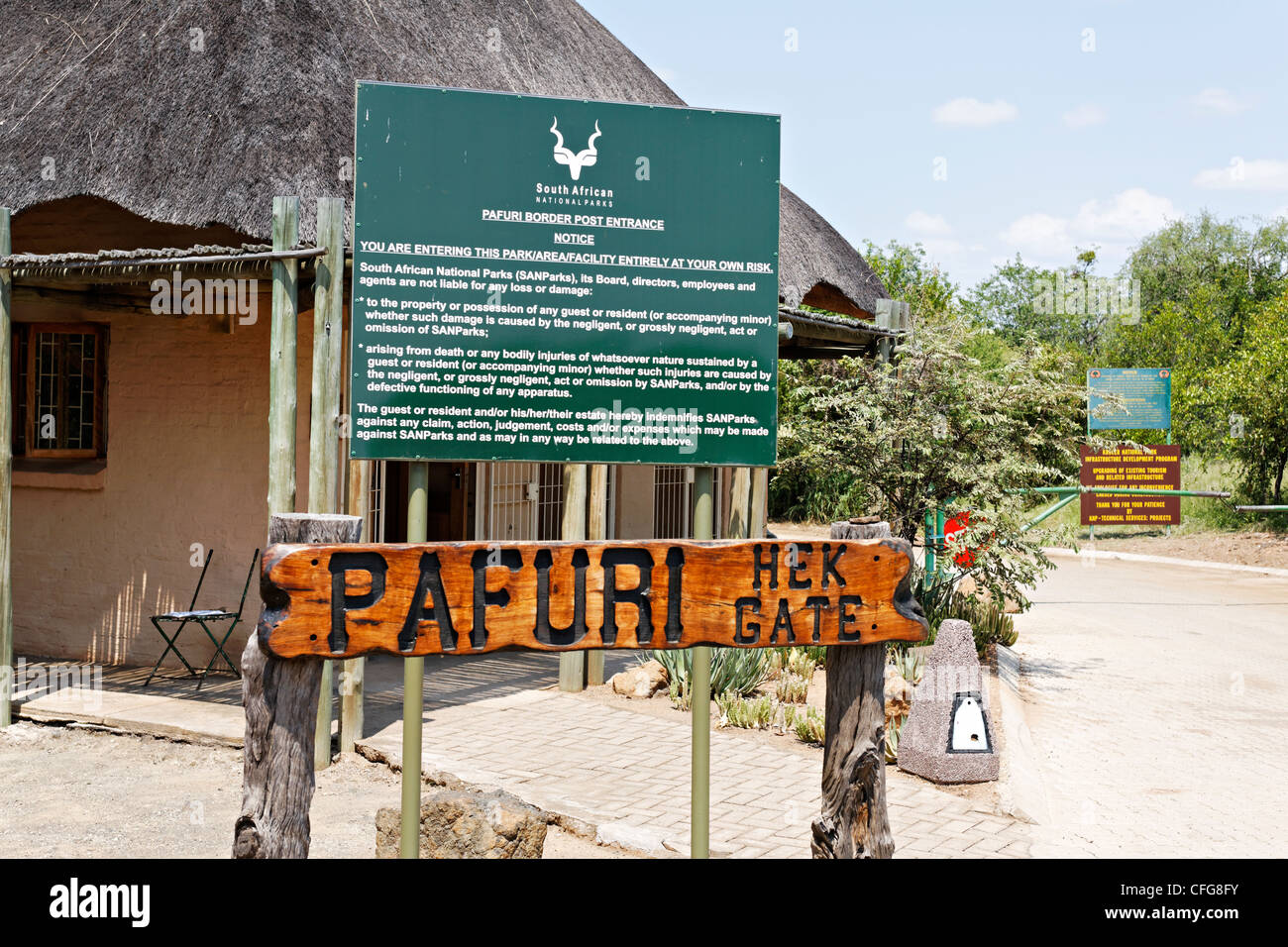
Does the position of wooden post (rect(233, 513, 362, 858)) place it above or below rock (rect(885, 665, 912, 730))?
above

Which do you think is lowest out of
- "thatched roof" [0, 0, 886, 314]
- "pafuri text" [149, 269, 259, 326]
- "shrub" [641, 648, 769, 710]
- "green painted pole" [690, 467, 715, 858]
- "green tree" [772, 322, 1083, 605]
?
"shrub" [641, 648, 769, 710]

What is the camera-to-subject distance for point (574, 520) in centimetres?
864

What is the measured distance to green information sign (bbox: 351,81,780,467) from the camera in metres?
4.08

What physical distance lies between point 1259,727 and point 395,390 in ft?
23.0

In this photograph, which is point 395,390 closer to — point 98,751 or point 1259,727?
point 98,751

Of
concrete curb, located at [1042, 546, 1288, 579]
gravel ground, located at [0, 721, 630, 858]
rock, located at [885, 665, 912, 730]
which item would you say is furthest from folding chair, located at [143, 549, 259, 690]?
concrete curb, located at [1042, 546, 1288, 579]

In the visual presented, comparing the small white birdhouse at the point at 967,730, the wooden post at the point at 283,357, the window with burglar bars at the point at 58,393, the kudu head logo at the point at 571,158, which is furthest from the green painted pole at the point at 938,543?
the window with burglar bars at the point at 58,393

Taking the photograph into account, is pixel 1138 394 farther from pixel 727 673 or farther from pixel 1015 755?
pixel 1015 755

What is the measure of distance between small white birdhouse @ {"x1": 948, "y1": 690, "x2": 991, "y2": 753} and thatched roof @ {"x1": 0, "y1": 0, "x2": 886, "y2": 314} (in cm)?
471

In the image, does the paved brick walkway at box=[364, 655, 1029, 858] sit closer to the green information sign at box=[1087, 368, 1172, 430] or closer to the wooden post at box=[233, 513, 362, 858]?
the wooden post at box=[233, 513, 362, 858]

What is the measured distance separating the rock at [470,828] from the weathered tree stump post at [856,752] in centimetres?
134

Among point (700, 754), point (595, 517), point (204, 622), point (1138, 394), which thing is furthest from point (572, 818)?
point (1138, 394)

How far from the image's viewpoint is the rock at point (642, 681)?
8680 mm

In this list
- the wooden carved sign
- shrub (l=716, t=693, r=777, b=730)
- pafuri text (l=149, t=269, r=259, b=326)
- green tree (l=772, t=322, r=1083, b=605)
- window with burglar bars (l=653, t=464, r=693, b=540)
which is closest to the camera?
the wooden carved sign
